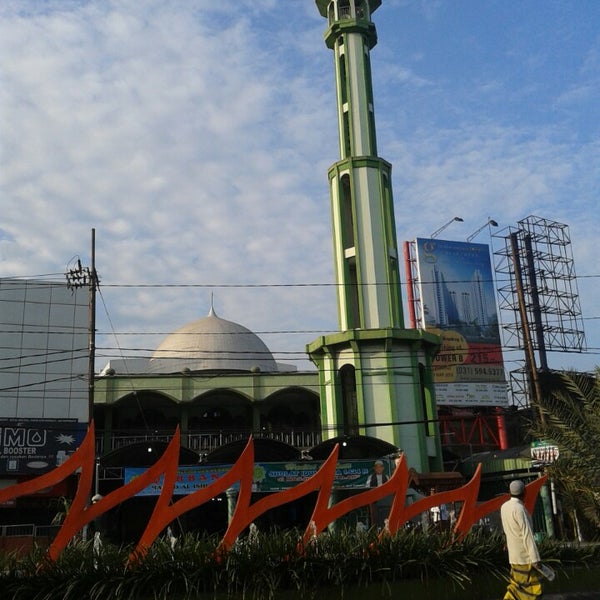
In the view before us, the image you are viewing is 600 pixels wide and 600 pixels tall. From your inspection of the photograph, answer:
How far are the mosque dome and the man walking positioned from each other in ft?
117

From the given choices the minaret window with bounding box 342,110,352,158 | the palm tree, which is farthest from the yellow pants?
the minaret window with bounding box 342,110,352,158

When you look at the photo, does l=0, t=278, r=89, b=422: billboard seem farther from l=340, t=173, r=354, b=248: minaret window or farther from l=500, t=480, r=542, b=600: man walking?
l=500, t=480, r=542, b=600: man walking

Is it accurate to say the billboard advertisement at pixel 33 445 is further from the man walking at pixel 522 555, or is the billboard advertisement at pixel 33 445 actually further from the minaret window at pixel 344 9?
the man walking at pixel 522 555

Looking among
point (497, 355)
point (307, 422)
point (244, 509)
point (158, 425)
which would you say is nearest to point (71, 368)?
point (158, 425)

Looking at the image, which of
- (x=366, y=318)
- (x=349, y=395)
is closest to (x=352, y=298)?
(x=366, y=318)

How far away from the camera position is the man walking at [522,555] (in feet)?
26.3

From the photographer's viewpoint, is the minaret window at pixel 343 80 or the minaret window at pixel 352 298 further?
the minaret window at pixel 343 80

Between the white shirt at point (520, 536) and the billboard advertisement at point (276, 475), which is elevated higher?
the billboard advertisement at point (276, 475)

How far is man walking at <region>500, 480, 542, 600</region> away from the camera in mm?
8031

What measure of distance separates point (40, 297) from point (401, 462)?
2705 cm

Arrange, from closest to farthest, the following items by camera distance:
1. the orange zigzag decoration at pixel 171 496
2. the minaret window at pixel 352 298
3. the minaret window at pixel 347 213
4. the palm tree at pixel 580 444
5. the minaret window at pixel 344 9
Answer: the orange zigzag decoration at pixel 171 496, the palm tree at pixel 580 444, the minaret window at pixel 352 298, the minaret window at pixel 347 213, the minaret window at pixel 344 9

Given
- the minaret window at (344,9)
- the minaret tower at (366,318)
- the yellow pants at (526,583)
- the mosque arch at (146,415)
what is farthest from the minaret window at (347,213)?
the yellow pants at (526,583)

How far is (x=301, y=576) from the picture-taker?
31.5 ft

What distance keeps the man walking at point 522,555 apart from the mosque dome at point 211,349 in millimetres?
35612
